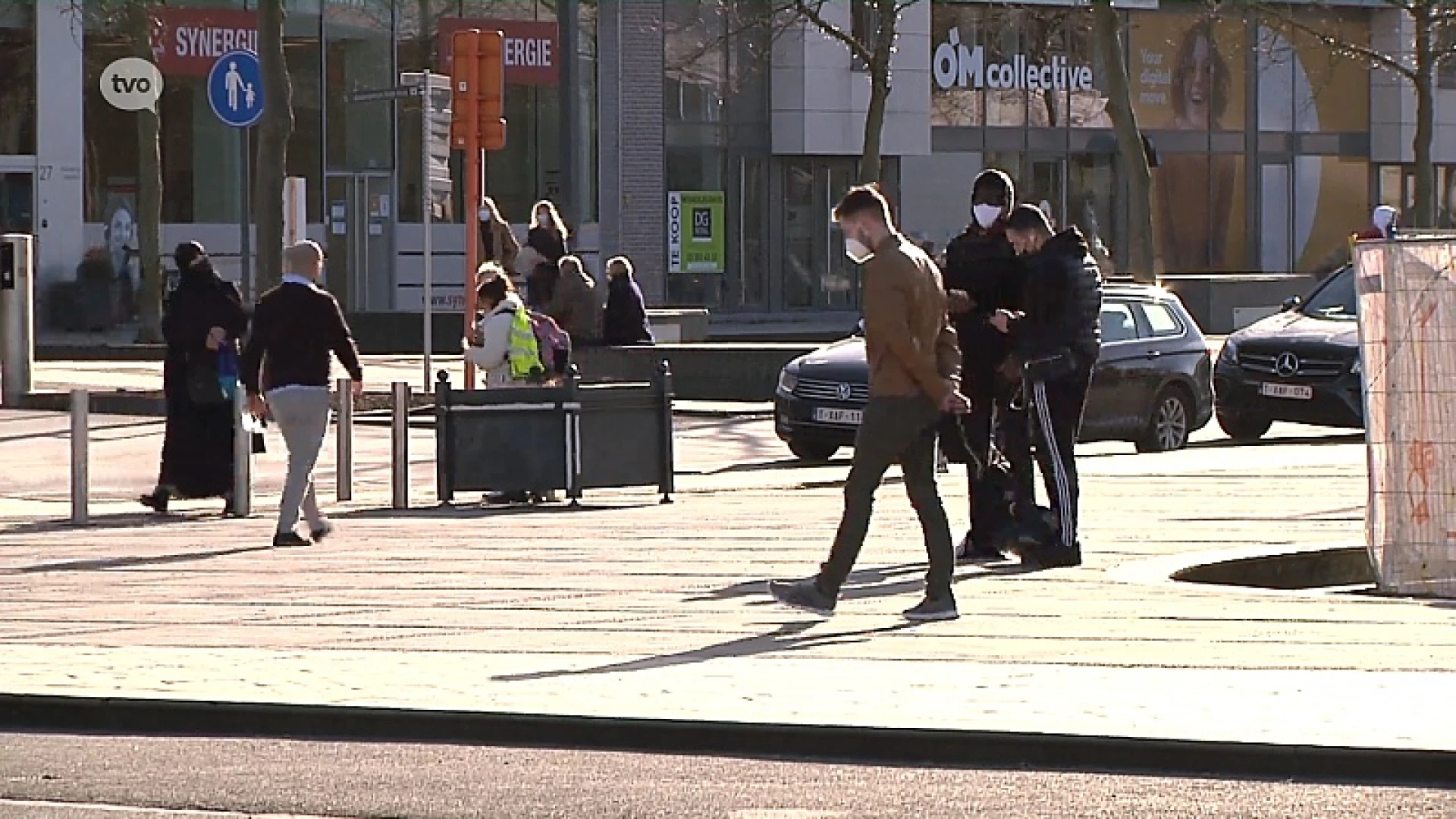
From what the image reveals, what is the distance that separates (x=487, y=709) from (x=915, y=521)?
286 inches

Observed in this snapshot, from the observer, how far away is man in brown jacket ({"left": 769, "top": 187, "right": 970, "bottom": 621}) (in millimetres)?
11359

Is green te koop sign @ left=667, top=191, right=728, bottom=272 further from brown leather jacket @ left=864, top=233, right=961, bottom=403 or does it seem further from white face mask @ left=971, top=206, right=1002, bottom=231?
brown leather jacket @ left=864, top=233, right=961, bottom=403

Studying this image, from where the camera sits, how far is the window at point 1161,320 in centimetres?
2359

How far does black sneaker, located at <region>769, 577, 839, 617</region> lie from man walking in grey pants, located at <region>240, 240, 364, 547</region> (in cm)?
432

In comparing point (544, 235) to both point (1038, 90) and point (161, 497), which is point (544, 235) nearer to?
point (161, 497)

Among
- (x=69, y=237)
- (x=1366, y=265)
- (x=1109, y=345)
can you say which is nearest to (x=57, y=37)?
(x=69, y=237)

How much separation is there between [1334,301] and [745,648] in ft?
50.6

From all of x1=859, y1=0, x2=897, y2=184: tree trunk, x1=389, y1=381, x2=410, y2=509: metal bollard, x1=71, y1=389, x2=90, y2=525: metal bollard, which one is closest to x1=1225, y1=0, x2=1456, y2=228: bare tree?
x1=859, y1=0, x2=897, y2=184: tree trunk

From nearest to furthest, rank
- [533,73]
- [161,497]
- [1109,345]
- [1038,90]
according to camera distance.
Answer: [161,497] → [1109,345] → [533,73] → [1038,90]

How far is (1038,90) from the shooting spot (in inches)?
2125

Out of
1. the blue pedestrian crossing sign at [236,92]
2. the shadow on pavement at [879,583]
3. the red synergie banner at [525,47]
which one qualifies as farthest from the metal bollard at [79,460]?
the red synergie banner at [525,47]

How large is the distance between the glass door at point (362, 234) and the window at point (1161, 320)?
2503 cm

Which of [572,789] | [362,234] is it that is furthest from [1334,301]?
[362,234]

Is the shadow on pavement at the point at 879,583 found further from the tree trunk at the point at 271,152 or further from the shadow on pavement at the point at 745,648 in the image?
the tree trunk at the point at 271,152
